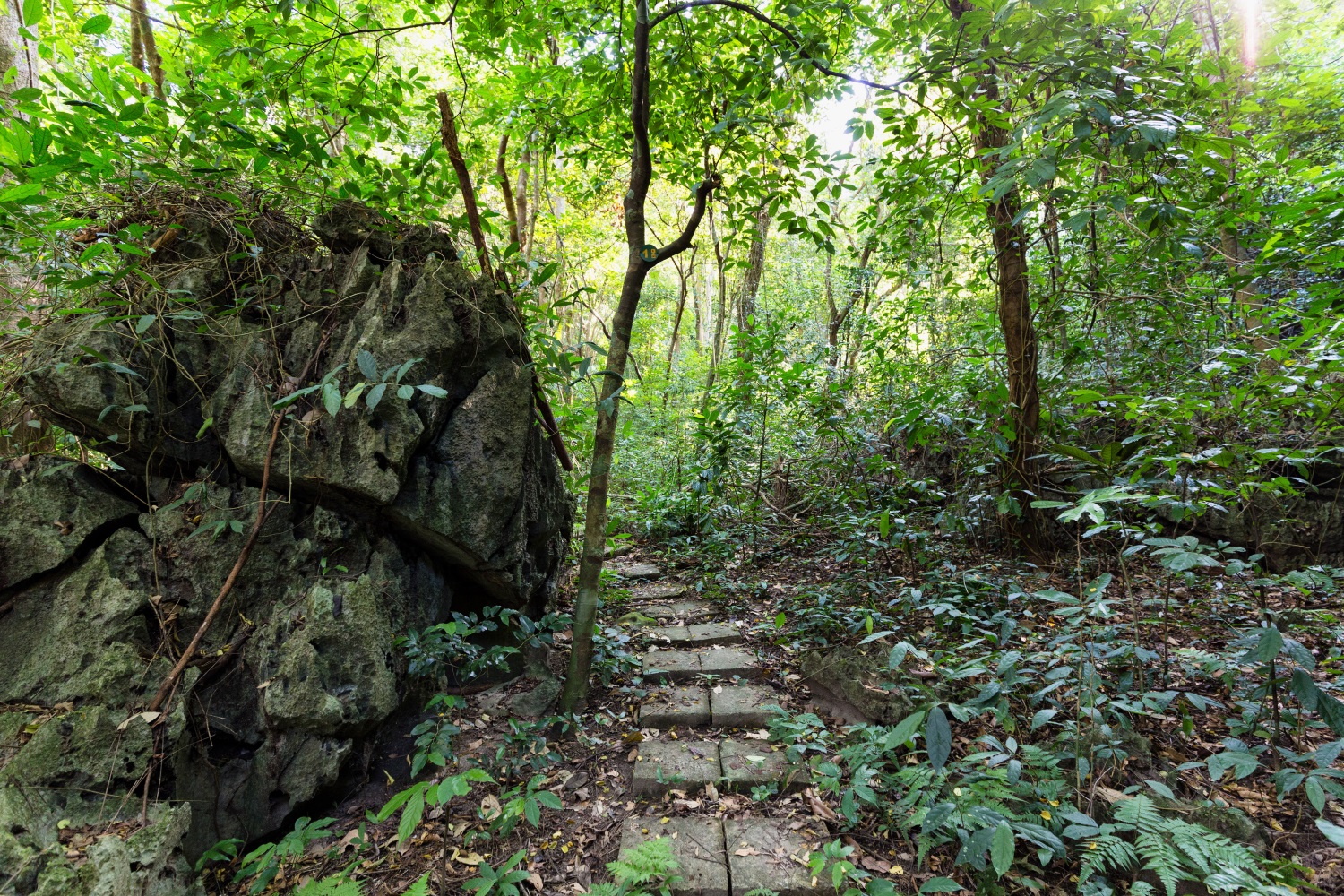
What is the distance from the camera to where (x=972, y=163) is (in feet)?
10.3

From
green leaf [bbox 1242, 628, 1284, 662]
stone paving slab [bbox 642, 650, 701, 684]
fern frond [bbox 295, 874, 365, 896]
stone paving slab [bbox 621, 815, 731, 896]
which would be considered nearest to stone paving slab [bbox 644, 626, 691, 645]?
stone paving slab [bbox 642, 650, 701, 684]

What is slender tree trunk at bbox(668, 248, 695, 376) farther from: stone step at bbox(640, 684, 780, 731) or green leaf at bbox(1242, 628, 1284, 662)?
green leaf at bbox(1242, 628, 1284, 662)

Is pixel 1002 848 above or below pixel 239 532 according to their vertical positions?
below

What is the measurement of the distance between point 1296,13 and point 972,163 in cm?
723

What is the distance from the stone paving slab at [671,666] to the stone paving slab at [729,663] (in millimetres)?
68

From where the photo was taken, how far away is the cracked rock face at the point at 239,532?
8.18ft

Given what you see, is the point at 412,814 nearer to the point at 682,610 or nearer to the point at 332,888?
the point at 332,888

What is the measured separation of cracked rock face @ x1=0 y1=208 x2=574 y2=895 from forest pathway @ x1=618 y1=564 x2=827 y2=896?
1267 mm

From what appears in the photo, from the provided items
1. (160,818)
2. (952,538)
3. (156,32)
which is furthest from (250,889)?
(156,32)

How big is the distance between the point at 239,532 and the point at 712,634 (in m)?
3.17

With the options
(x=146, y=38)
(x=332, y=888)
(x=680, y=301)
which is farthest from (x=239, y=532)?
(x=680, y=301)

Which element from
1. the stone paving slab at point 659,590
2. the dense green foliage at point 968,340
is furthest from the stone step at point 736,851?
the stone paving slab at point 659,590

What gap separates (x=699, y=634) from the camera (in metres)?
4.54

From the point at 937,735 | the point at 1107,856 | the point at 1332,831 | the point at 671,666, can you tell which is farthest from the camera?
the point at 671,666
